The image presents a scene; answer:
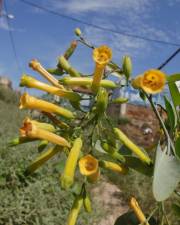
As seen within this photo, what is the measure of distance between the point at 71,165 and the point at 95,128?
0.30 ft

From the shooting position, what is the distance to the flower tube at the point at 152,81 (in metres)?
0.67

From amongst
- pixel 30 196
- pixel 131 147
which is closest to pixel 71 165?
pixel 131 147

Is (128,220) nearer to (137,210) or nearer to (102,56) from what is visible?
(137,210)

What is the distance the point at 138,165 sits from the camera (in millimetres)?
775

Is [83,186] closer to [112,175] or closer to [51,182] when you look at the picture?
[51,182]

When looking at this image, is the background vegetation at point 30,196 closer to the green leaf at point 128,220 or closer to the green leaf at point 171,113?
the green leaf at point 128,220

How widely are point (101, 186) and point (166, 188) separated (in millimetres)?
5306

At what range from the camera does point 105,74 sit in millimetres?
849

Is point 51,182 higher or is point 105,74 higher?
point 105,74

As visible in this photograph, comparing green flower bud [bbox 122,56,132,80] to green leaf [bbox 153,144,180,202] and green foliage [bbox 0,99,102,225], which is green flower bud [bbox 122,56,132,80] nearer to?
green leaf [bbox 153,144,180,202]

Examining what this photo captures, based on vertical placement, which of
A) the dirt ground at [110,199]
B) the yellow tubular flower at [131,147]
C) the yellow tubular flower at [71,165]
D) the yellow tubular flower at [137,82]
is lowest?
the dirt ground at [110,199]

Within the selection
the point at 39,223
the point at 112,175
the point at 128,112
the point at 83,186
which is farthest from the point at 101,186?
the point at 83,186

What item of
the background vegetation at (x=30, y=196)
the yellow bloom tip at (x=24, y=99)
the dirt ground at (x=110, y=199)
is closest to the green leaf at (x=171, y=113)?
the yellow bloom tip at (x=24, y=99)

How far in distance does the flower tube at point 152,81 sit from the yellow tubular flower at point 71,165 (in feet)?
0.42
